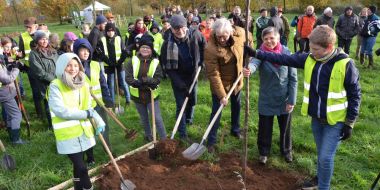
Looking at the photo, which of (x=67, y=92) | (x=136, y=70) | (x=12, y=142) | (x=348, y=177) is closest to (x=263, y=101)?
(x=348, y=177)

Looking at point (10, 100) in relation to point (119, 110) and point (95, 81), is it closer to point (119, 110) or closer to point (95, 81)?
point (95, 81)

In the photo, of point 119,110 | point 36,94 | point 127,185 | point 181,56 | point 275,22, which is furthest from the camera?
point 275,22

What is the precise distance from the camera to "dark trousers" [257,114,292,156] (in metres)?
5.36

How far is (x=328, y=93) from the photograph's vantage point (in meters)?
3.96

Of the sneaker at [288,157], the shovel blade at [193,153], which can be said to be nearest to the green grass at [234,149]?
the sneaker at [288,157]

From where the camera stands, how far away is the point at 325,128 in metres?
4.14

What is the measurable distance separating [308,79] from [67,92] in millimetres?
2937

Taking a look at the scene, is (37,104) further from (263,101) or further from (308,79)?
(308,79)

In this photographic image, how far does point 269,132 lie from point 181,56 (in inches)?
77.8

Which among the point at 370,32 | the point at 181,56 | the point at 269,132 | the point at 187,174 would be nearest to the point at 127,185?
the point at 187,174

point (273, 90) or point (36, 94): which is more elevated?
point (273, 90)

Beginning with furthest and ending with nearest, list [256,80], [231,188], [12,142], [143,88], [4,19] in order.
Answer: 1. [4,19]
2. [256,80]
3. [12,142]
4. [143,88]
5. [231,188]

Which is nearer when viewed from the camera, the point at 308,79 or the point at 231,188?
the point at 308,79

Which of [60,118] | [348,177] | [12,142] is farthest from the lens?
[12,142]
